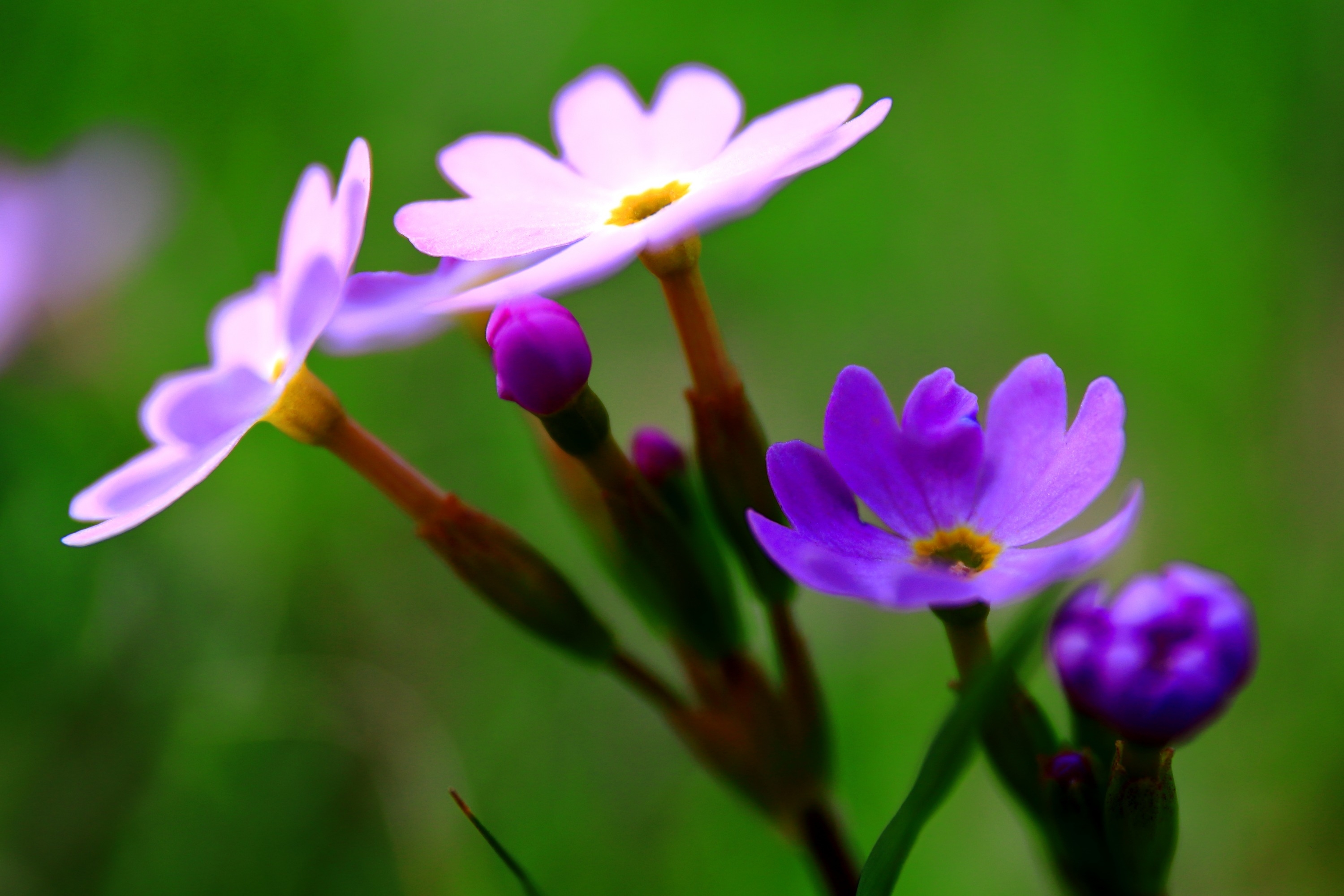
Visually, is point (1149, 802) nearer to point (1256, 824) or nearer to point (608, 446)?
point (608, 446)

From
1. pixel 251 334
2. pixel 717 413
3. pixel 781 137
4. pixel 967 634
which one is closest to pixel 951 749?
pixel 967 634

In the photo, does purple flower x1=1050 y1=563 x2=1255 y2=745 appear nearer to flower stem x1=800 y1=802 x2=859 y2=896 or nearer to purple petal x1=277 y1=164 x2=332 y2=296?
flower stem x1=800 y1=802 x2=859 y2=896

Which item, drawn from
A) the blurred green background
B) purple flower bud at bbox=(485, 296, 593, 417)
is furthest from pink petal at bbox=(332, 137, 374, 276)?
the blurred green background

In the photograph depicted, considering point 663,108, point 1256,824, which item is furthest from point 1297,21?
point 663,108

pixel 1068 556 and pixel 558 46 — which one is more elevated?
pixel 558 46

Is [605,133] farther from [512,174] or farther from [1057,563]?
[1057,563]

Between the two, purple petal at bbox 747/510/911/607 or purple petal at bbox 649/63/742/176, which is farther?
purple petal at bbox 649/63/742/176
